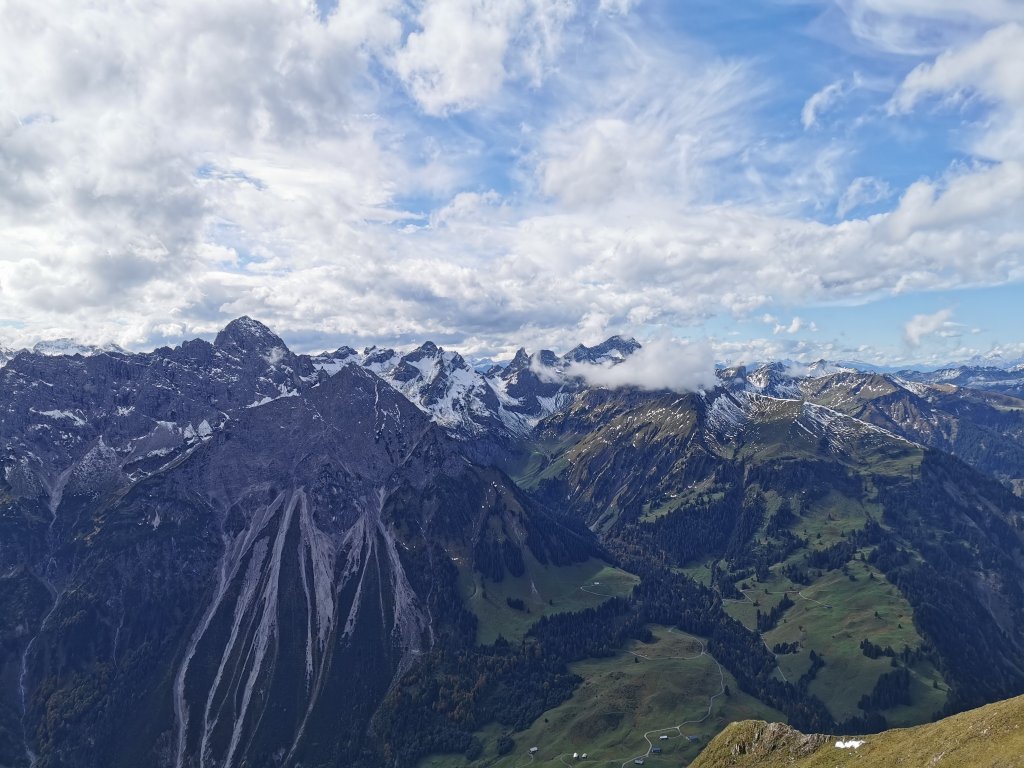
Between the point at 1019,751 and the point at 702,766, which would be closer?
the point at 1019,751

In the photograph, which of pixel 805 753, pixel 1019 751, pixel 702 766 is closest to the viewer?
pixel 1019 751

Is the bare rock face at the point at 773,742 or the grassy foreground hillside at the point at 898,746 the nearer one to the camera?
the grassy foreground hillside at the point at 898,746

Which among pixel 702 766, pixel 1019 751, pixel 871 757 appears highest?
pixel 1019 751

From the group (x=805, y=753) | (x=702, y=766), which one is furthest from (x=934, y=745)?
(x=702, y=766)

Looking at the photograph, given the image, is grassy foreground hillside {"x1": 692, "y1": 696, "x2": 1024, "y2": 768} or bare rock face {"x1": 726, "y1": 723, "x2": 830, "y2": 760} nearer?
grassy foreground hillside {"x1": 692, "y1": 696, "x2": 1024, "y2": 768}

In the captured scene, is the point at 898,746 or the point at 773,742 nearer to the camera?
the point at 898,746

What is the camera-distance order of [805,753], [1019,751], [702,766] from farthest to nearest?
[702,766] < [805,753] < [1019,751]

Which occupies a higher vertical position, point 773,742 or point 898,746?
point 898,746

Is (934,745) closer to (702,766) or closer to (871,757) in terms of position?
(871,757)
